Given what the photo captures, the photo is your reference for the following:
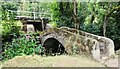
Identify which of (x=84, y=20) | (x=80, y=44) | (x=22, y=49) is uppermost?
(x=84, y=20)

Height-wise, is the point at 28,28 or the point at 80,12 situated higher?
the point at 80,12

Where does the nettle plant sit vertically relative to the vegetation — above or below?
below

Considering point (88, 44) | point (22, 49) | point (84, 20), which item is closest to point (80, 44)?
point (88, 44)

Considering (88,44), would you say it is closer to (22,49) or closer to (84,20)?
(22,49)

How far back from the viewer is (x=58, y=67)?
14.8 ft

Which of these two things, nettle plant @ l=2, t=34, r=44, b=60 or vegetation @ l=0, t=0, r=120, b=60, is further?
vegetation @ l=0, t=0, r=120, b=60

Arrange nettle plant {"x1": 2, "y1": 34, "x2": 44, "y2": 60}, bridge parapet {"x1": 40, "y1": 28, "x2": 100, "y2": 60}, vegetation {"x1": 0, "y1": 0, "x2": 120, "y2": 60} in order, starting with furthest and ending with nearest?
1. vegetation {"x1": 0, "y1": 0, "x2": 120, "y2": 60}
2. nettle plant {"x1": 2, "y1": 34, "x2": 44, "y2": 60}
3. bridge parapet {"x1": 40, "y1": 28, "x2": 100, "y2": 60}

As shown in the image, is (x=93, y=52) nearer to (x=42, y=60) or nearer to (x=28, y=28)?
(x=42, y=60)

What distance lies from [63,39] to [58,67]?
15.9ft

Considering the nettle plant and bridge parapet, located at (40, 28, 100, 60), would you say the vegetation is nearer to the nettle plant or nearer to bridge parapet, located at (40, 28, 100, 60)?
the nettle plant

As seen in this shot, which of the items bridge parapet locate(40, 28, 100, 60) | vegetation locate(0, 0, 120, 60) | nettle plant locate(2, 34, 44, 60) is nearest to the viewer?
bridge parapet locate(40, 28, 100, 60)

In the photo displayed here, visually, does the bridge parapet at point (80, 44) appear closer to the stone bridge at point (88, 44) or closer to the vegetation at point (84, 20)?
the stone bridge at point (88, 44)

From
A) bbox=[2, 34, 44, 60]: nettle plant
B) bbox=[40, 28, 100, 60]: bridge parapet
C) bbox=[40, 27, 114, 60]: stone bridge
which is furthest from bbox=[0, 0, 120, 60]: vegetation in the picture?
bbox=[40, 27, 114, 60]: stone bridge

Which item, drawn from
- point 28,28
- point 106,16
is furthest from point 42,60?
point 28,28
